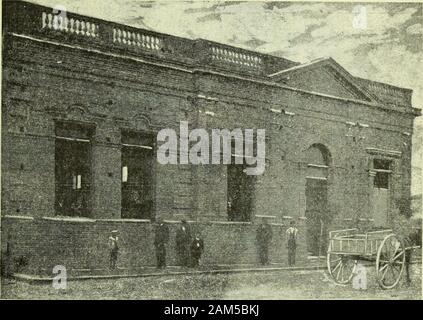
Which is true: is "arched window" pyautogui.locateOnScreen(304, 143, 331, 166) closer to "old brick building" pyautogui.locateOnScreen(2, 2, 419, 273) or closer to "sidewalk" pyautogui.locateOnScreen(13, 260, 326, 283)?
"old brick building" pyautogui.locateOnScreen(2, 2, 419, 273)

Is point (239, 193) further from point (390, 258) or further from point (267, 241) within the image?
point (390, 258)

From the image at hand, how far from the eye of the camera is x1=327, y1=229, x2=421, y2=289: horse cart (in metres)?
11.7

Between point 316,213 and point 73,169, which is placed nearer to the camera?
point 73,169

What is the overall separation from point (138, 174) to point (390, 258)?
4.70m

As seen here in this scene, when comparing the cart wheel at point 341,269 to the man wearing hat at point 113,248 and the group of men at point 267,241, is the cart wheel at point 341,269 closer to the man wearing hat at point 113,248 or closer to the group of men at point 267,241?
the group of men at point 267,241

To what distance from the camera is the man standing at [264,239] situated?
1348 cm

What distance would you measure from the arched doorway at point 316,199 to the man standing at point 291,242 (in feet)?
3.00

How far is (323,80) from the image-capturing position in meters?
14.6

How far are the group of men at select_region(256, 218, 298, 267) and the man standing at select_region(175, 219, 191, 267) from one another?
5.29 feet

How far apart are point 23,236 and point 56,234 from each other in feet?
1.87

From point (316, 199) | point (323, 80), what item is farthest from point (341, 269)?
point (323, 80)

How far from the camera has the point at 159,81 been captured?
12703 mm
